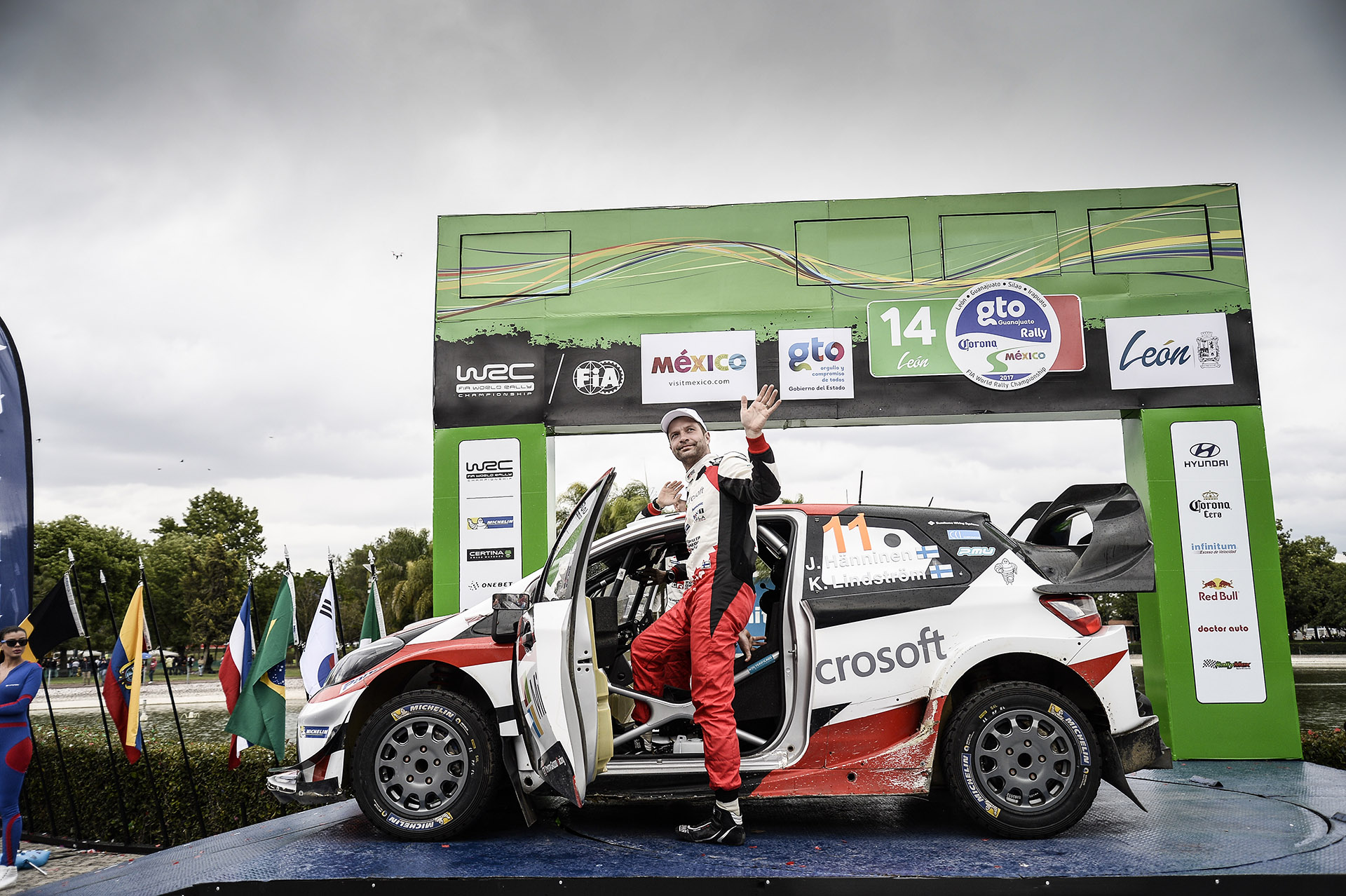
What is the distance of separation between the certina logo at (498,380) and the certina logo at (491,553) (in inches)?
57.6

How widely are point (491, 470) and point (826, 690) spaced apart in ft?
15.3

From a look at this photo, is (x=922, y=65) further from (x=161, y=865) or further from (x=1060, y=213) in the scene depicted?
(x=161, y=865)

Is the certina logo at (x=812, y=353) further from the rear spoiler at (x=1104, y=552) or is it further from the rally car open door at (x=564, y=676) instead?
the rally car open door at (x=564, y=676)

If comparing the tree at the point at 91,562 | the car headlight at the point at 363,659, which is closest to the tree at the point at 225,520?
the tree at the point at 91,562

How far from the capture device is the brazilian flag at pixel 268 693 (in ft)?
22.7

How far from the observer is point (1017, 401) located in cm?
A: 755

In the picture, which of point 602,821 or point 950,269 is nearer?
point 602,821

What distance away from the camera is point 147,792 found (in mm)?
9297

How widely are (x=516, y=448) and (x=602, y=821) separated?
4.25 m

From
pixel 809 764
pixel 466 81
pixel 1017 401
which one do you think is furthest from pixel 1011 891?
pixel 466 81

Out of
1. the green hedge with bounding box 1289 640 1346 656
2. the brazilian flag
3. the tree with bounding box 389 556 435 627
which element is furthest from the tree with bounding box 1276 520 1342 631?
the brazilian flag

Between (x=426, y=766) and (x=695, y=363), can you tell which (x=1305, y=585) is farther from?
(x=426, y=766)

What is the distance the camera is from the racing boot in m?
3.47

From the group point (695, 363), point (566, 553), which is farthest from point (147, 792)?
point (566, 553)
